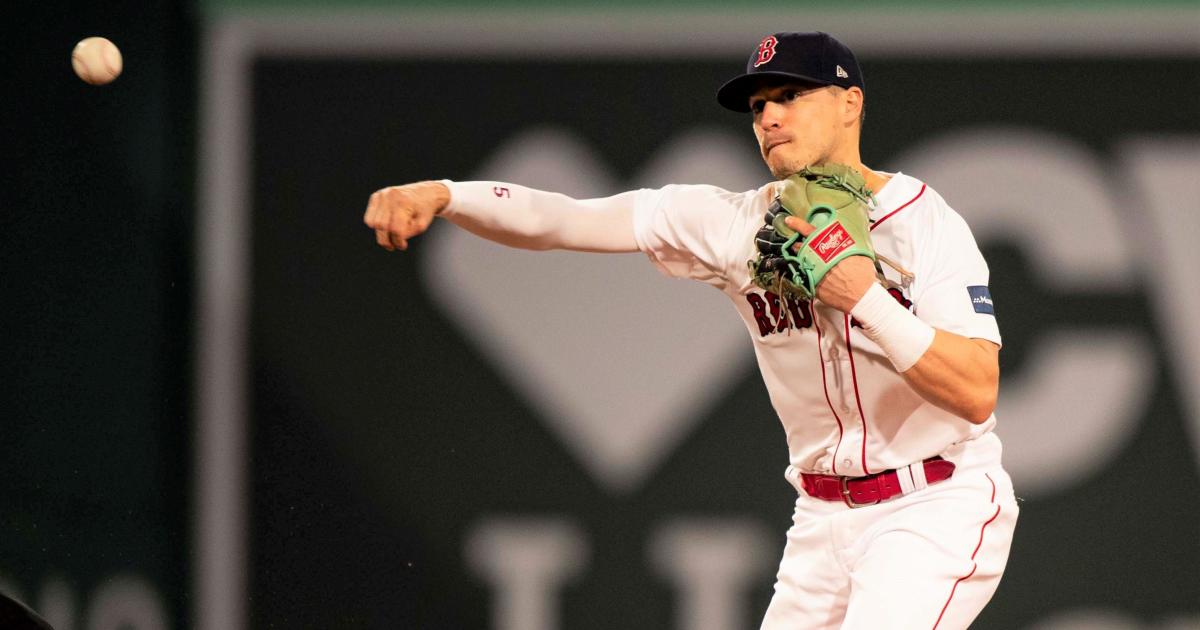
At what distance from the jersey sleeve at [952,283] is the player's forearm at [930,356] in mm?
61

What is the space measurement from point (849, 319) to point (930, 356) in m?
0.35

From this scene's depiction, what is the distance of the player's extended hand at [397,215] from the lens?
9.54 ft

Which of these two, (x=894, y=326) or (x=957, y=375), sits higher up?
(x=894, y=326)

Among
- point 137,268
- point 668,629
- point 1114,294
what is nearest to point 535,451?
point 668,629

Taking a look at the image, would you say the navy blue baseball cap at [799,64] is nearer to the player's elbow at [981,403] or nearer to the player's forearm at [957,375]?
the player's forearm at [957,375]

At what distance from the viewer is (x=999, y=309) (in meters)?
5.45

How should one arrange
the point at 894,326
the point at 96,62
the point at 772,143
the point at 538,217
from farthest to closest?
the point at 96,62 → the point at 538,217 → the point at 772,143 → the point at 894,326

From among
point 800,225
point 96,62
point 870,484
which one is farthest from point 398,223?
point 96,62

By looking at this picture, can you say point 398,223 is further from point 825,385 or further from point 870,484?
point 870,484

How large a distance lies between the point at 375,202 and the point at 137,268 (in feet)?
9.36

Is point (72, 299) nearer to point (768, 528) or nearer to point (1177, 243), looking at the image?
point (768, 528)

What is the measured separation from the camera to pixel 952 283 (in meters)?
3.03

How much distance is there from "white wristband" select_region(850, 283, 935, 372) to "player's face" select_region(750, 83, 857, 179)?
503mm

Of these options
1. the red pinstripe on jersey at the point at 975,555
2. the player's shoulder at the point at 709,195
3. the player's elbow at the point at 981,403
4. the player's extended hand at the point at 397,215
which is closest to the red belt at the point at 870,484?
the red pinstripe on jersey at the point at 975,555
